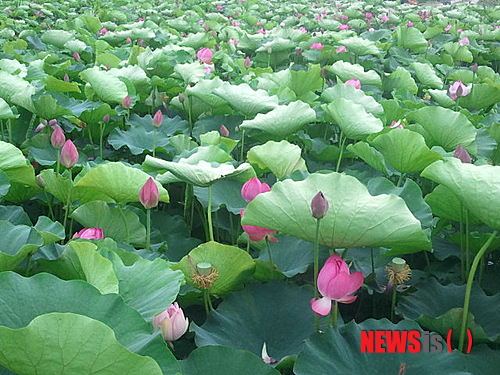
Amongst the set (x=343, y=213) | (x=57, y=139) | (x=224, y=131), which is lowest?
(x=224, y=131)

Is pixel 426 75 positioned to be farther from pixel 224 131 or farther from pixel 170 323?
pixel 170 323

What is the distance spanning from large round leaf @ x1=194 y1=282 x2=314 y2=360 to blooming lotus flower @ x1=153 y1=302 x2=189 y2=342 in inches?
2.9

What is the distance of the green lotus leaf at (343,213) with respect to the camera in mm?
854

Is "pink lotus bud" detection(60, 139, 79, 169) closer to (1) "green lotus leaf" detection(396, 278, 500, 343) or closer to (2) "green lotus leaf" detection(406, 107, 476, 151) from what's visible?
(1) "green lotus leaf" detection(396, 278, 500, 343)

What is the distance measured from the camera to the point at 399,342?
83 cm

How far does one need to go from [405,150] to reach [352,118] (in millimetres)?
216

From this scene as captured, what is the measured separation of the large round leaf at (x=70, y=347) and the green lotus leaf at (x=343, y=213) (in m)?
0.38

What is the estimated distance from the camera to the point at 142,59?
2256 millimetres

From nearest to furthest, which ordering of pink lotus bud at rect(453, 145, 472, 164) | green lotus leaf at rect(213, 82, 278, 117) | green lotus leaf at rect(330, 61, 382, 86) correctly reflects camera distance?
pink lotus bud at rect(453, 145, 472, 164)
green lotus leaf at rect(213, 82, 278, 117)
green lotus leaf at rect(330, 61, 382, 86)

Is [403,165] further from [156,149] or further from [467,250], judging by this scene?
[156,149]

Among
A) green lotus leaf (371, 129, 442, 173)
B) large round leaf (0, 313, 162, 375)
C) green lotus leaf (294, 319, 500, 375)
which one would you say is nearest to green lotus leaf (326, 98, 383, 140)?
green lotus leaf (371, 129, 442, 173)

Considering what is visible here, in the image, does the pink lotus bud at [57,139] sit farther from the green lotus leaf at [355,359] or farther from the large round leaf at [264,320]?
the green lotus leaf at [355,359]

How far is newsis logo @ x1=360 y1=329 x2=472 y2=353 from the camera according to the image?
83 centimetres

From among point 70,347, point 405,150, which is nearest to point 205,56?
point 405,150
